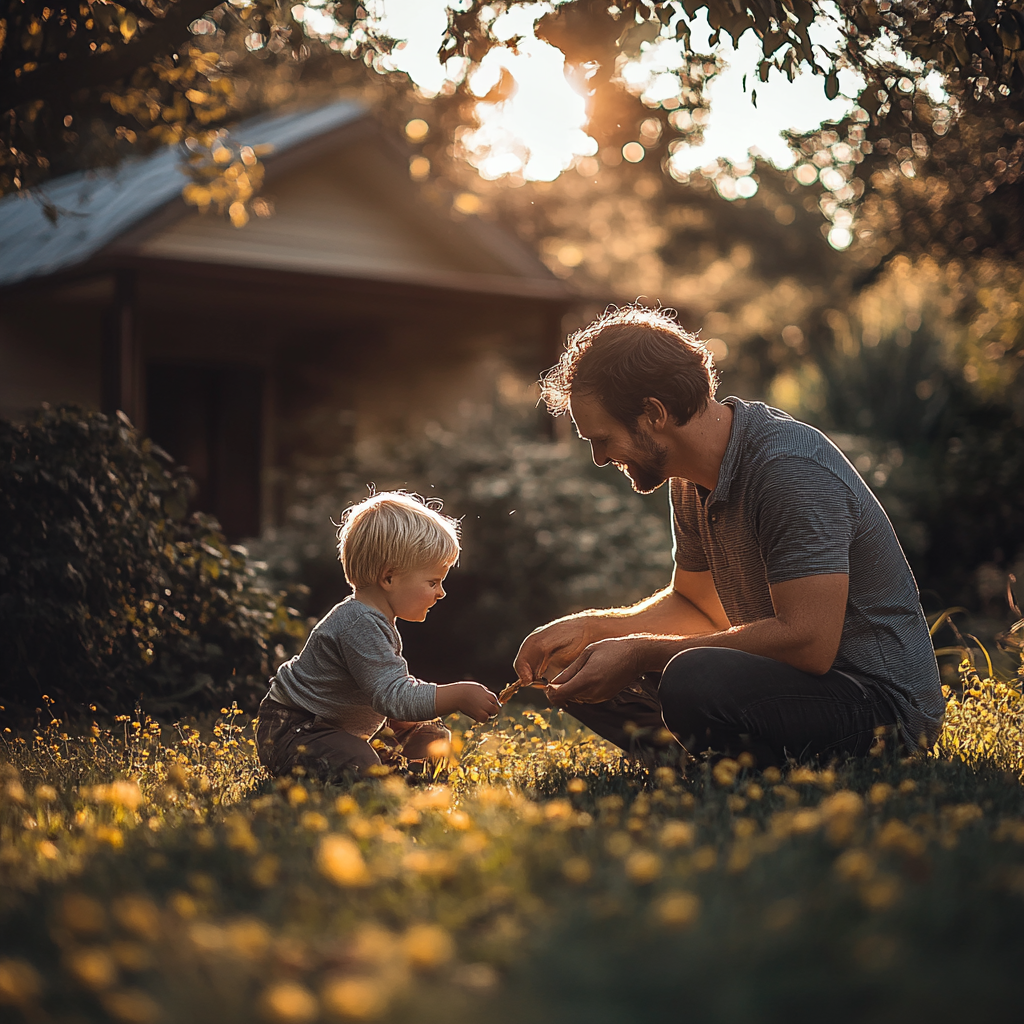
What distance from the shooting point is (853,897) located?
5.98 feet

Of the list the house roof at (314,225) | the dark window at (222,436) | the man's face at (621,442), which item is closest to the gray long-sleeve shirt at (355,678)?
the man's face at (621,442)

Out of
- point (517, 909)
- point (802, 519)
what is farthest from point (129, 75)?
point (517, 909)

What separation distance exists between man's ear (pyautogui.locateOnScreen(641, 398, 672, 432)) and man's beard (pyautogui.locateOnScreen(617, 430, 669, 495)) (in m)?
0.04

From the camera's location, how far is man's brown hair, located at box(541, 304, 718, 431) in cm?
369

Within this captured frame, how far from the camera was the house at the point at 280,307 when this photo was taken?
37.2 feet

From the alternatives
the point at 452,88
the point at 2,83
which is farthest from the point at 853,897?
the point at 452,88

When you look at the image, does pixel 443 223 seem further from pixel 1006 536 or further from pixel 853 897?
pixel 853 897

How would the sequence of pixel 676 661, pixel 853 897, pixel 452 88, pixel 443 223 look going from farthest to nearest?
pixel 443 223, pixel 452 88, pixel 676 661, pixel 853 897

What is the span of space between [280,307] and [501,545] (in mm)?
5901

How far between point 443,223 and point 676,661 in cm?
1058

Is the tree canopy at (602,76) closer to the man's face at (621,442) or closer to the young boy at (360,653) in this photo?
the man's face at (621,442)

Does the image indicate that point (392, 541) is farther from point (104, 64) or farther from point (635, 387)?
point (104, 64)

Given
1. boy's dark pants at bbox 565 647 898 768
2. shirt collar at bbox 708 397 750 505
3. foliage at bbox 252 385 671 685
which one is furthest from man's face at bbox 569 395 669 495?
foliage at bbox 252 385 671 685

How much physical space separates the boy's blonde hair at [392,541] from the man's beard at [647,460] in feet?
2.27
